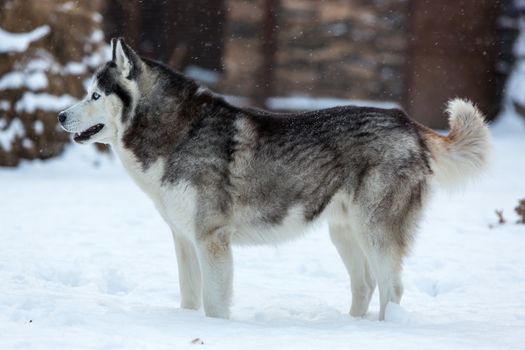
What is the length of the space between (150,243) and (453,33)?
7.30 m

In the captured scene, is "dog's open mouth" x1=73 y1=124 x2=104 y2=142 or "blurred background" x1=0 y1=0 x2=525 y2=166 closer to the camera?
"dog's open mouth" x1=73 y1=124 x2=104 y2=142

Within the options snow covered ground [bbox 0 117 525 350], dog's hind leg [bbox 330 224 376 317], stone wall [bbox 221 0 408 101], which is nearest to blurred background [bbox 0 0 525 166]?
stone wall [bbox 221 0 408 101]

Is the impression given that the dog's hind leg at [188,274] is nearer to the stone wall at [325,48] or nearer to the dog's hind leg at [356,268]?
the dog's hind leg at [356,268]

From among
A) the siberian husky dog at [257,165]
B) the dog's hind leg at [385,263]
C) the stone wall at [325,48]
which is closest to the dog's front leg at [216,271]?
the siberian husky dog at [257,165]

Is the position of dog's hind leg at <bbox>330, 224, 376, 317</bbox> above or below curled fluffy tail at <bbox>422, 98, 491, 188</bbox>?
below

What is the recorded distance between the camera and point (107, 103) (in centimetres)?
445

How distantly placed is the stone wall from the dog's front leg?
7882 mm

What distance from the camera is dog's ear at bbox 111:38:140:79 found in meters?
4.38

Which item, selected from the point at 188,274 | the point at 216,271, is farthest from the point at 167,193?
the point at 188,274

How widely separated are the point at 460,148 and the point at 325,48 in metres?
7.85

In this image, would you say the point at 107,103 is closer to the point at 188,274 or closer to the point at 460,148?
the point at 188,274

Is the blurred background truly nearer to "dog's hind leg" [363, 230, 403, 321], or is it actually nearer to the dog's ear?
the dog's ear

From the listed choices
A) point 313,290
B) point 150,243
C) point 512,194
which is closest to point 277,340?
point 313,290

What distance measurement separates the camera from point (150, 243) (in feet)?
21.7
